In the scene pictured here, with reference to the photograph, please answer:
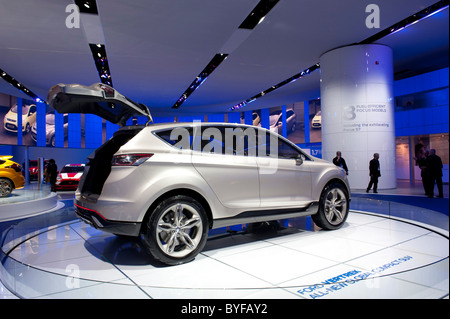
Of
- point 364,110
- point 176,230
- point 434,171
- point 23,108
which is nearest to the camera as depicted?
point 176,230

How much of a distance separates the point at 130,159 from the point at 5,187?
8027 millimetres

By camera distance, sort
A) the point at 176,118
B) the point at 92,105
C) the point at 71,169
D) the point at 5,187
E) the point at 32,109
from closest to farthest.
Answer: the point at 92,105 < the point at 5,187 < the point at 71,169 < the point at 32,109 < the point at 176,118

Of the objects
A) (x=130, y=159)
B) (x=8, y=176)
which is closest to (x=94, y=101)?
(x=130, y=159)

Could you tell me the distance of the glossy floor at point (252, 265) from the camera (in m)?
2.29

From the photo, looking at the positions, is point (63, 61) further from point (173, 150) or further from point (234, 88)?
point (173, 150)

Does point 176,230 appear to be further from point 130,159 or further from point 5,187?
point 5,187

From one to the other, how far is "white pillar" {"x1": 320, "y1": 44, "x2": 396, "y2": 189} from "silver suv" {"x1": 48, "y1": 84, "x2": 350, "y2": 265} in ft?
21.4

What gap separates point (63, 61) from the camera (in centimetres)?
1166

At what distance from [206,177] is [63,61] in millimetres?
10705

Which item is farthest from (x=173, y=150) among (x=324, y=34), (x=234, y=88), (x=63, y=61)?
(x=234, y=88)

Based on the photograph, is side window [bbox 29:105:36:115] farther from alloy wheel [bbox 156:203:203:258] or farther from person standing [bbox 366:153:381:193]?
alloy wheel [bbox 156:203:203:258]

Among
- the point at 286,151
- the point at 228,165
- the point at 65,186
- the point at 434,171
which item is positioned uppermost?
the point at 286,151

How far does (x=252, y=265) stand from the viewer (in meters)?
3.16

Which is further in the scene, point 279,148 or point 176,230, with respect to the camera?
point 279,148
